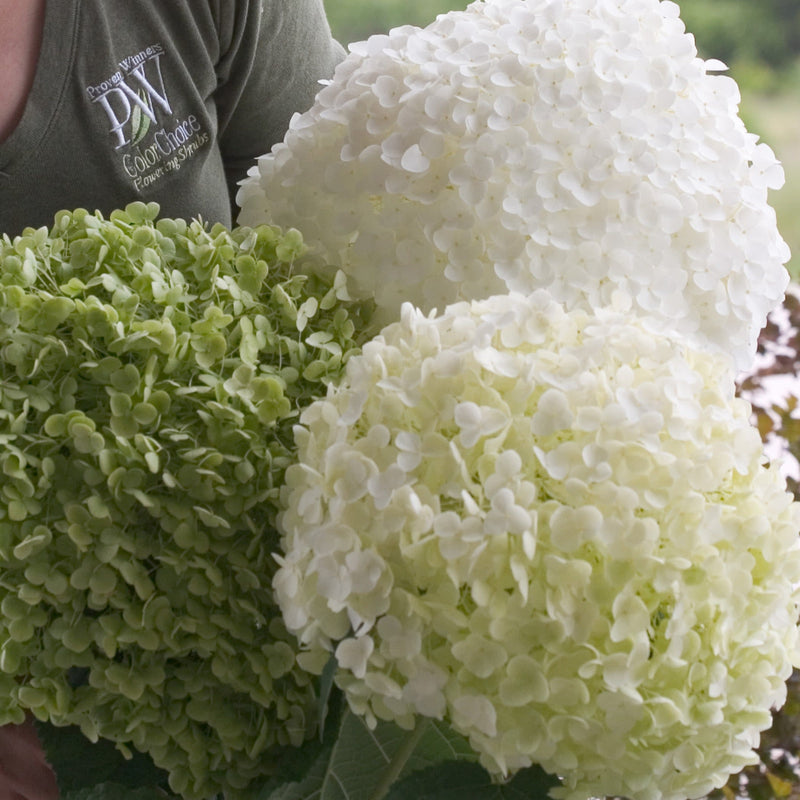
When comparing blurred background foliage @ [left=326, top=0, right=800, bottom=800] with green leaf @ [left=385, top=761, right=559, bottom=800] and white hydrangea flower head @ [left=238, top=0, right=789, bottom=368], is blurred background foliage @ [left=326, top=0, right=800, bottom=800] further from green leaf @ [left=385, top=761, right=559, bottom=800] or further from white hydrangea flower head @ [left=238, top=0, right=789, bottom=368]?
green leaf @ [left=385, top=761, right=559, bottom=800]

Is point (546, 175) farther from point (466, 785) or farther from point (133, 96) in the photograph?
point (133, 96)

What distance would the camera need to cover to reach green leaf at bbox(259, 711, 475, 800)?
1.79 feet

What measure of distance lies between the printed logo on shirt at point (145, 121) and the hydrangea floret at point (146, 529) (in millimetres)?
413

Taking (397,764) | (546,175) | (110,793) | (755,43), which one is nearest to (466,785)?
(397,764)

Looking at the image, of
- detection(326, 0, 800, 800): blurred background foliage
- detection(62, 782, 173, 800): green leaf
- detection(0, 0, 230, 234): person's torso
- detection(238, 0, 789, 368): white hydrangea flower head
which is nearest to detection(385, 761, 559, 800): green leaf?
detection(62, 782, 173, 800): green leaf

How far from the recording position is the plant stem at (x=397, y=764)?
52 cm

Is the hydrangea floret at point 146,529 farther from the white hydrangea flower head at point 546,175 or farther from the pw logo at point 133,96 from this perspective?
the pw logo at point 133,96

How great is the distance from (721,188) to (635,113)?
6cm

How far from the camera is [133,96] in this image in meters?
0.93

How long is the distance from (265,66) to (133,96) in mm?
145

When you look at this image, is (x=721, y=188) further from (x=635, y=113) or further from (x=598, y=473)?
(x=598, y=473)

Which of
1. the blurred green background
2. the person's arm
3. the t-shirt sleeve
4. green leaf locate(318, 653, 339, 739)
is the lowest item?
the blurred green background

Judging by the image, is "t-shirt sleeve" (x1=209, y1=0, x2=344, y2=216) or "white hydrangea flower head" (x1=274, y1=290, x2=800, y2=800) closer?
"white hydrangea flower head" (x1=274, y1=290, x2=800, y2=800)

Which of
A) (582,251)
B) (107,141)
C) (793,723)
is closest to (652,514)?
(582,251)
